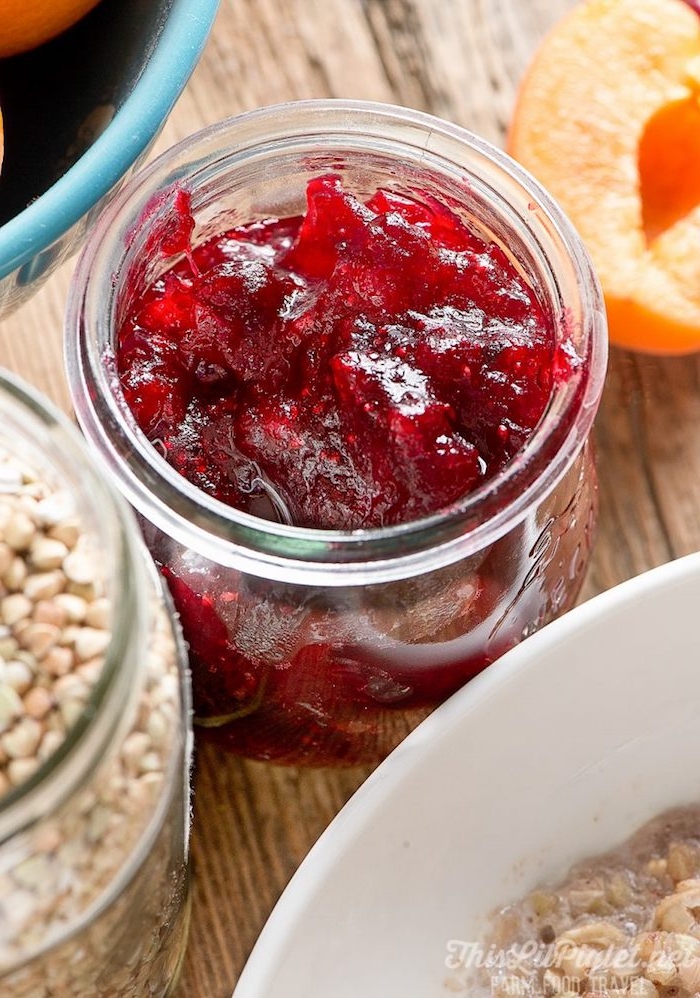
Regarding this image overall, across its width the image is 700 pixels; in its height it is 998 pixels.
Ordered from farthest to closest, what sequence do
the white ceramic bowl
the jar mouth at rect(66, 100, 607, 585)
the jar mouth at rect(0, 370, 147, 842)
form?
the white ceramic bowl, the jar mouth at rect(66, 100, 607, 585), the jar mouth at rect(0, 370, 147, 842)

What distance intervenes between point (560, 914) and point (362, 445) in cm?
40

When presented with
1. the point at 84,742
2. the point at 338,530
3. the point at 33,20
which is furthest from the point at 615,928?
the point at 33,20

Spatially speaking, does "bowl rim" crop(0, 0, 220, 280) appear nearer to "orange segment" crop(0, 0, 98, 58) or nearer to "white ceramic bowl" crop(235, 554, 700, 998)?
"orange segment" crop(0, 0, 98, 58)

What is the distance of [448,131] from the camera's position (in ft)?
2.81

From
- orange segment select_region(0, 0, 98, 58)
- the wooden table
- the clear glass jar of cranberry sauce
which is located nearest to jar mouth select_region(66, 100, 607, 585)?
the clear glass jar of cranberry sauce

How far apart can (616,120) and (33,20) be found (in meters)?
0.46

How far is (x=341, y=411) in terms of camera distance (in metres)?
0.79

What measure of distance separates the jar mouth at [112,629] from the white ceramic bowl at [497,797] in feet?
0.95

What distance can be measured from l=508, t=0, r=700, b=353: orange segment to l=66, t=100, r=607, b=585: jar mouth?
0.22 meters

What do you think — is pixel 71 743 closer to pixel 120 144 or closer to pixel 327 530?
pixel 327 530

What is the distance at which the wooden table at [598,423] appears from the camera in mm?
1003

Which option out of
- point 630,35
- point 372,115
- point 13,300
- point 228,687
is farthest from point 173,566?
point 630,35

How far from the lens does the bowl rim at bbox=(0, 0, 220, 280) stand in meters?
0.77

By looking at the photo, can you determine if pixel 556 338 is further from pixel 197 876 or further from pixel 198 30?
pixel 197 876
